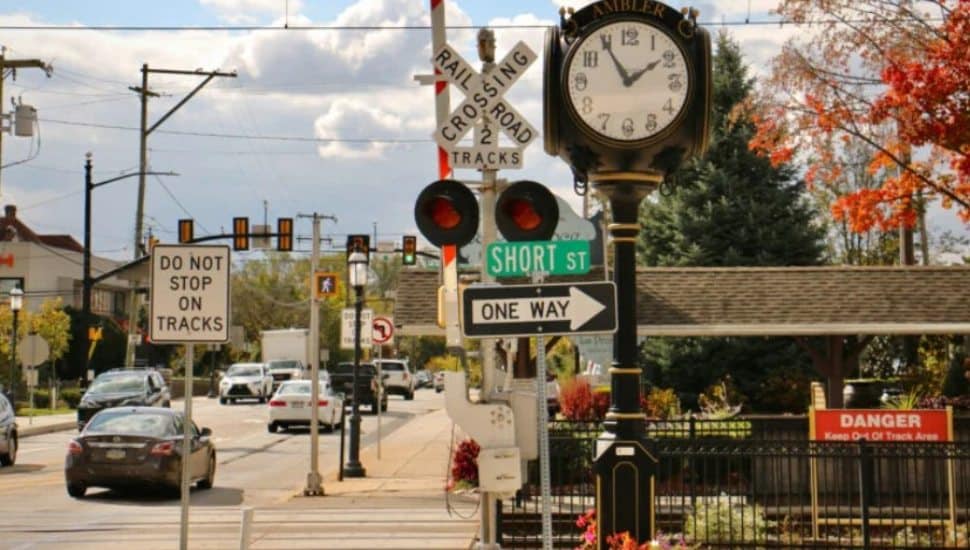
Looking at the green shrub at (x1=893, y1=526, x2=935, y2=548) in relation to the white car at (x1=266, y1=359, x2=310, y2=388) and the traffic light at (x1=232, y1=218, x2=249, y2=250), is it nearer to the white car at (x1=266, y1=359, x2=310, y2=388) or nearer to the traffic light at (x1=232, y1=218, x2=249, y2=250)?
the traffic light at (x1=232, y1=218, x2=249, y2=250)

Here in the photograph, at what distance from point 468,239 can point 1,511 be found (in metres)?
12.8

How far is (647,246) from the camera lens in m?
39.0

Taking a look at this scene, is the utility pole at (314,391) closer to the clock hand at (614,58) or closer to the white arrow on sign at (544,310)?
the clock hand at (614,58)

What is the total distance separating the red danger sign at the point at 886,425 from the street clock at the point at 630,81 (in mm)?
Result: 6299

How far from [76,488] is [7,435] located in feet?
23.2

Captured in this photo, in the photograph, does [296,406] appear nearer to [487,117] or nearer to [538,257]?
[487,117]

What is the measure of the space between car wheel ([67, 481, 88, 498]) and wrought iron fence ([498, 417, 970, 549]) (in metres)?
8.71

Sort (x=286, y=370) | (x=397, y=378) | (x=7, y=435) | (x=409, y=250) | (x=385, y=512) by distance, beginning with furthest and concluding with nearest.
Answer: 1. (x=397, y=378)
2. (x=286, y=370)
3. (x=409, y=250)
4. (x=7, y=435)
5. (x=385, y=512)

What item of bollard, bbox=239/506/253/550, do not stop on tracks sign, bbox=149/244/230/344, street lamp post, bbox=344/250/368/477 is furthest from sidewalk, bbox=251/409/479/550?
do not stop on tracks sign, bbox=149/244/230/344

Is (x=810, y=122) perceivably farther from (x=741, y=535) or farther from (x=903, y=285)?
(x=741, y=535)

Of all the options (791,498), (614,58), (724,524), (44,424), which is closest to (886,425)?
(791,498)

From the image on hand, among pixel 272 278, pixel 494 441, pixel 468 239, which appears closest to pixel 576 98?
pixel 468 239

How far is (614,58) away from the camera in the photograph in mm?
10141

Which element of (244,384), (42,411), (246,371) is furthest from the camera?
(246,371)
